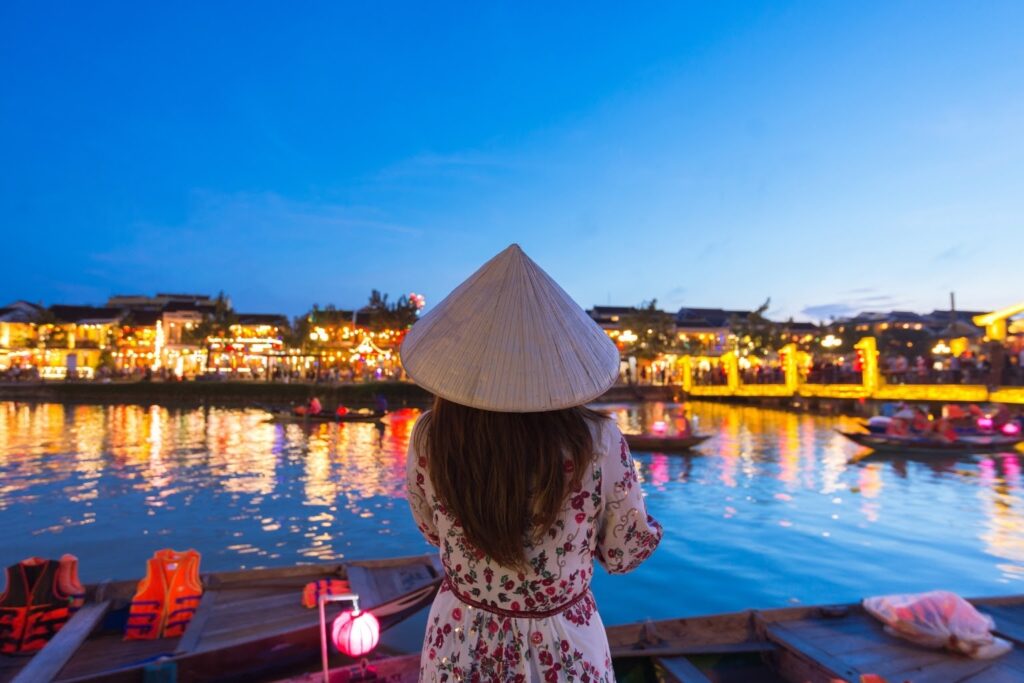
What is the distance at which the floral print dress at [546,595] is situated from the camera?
156 cm

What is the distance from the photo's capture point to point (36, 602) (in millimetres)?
4684

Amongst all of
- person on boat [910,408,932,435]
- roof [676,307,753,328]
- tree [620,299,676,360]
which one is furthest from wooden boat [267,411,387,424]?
roof [676,307,753,328]

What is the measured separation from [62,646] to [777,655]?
4314 millimetres

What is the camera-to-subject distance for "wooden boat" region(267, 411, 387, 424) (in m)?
24.4

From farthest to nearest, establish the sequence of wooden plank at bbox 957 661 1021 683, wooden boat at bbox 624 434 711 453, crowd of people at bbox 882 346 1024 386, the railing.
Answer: the railing < crowd of people at bbox 882 346 1024 386 < wooden boat at bbox 624 434 711 453 < wooden plank at bbox 957 661 1021 683

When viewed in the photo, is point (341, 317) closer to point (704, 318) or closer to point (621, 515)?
point (704, 318)

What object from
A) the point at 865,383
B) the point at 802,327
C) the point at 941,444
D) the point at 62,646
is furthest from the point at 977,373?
the point at 802,327

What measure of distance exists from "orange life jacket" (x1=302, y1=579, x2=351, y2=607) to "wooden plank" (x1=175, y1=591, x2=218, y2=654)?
0.65 metres

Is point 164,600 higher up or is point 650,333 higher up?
point 650,333

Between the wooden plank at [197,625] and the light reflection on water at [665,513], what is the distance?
11.6ft

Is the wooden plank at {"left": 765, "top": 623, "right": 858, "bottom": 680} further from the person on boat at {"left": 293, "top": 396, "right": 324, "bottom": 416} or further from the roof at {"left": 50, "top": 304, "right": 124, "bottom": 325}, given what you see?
the roof at {"left": 50, "top": 304, "right": 124, "bottom": 325}

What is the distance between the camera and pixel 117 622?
4.82 m

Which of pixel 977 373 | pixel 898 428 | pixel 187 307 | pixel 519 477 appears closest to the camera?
pixel 519 477

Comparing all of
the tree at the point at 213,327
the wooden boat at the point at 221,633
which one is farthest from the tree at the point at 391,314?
the wooden boat at the point at 221,633
